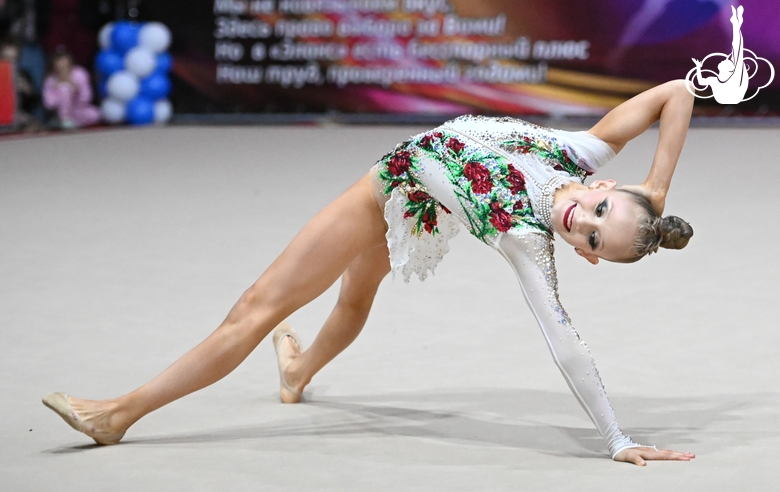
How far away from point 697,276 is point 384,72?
19.7 ft

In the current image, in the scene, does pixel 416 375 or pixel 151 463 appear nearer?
pixel 151 463

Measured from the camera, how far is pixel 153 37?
33.3ft

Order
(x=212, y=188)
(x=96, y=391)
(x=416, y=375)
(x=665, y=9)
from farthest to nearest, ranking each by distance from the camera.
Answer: (x=665, y=9) → (x=212, y=188) → (x=416, y=375) → (x=96, y=391)

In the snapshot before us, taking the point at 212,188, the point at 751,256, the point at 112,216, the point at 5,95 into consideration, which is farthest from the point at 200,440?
the point at 5,95

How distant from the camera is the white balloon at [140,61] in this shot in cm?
1012

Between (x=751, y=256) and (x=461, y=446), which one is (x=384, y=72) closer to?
(x=751, y=256)

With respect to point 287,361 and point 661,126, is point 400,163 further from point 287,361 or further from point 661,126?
point 287,361

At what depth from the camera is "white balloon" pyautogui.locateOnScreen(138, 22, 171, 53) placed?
1015 centimetres

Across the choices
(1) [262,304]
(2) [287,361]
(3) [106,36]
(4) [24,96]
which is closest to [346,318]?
(2) [287,361]

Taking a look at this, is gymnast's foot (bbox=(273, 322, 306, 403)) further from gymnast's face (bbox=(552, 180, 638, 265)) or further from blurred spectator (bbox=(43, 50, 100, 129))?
blurred spectator (bbox=(43, 50, 100, 129))

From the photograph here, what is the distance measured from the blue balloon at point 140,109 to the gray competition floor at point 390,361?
3.93m

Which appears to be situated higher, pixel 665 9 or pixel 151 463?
pixel 665 9

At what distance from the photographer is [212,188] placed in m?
7.09

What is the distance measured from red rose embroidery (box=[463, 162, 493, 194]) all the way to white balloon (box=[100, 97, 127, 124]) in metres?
8.24
